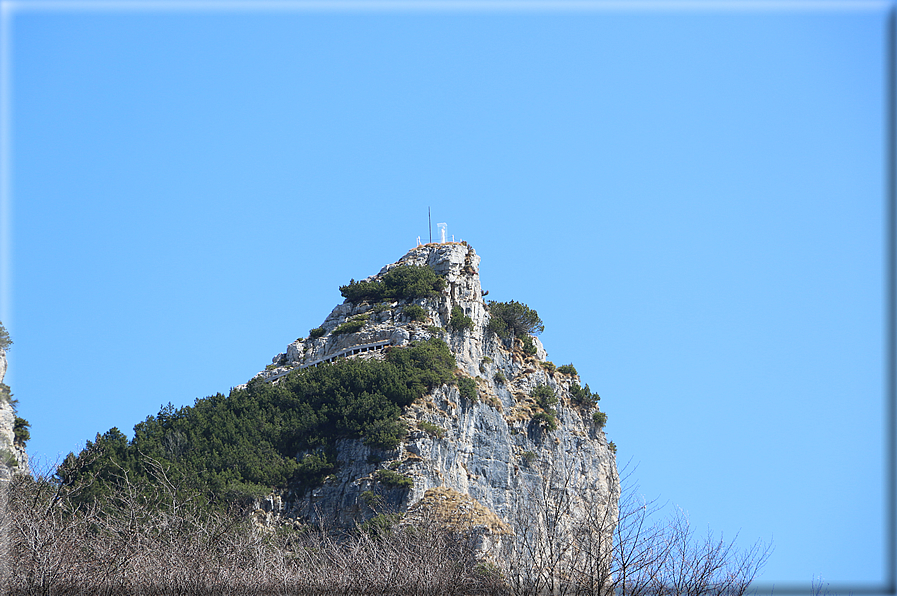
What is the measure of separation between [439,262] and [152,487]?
33.6m

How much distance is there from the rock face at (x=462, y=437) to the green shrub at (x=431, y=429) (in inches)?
2.6

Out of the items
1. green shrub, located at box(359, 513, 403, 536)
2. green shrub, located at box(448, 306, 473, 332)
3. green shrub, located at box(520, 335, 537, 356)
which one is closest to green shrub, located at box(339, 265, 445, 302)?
green shrub, located at box(448, 306, 473, 332)

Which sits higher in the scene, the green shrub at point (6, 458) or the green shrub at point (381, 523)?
the green shrub at point (6, 458)

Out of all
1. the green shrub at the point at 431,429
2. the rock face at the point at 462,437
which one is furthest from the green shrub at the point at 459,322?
the green shrub at the point at 431,429

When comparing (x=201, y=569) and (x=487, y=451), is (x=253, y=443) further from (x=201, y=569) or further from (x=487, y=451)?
(x=201, y=569)

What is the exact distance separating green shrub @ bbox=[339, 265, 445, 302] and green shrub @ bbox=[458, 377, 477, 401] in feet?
29.2

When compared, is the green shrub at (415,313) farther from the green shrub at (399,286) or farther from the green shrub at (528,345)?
the green shrub at (528,345)

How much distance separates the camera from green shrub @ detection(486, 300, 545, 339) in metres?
76.7

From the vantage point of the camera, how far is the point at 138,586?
26.7 meters

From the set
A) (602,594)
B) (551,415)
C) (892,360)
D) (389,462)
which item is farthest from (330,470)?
(892,360)

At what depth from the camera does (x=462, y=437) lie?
208 feet

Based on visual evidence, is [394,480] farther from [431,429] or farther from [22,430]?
[22,430]

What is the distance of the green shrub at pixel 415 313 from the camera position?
235ft

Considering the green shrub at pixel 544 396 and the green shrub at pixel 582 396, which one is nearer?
the green shrub at pixel 544 396
